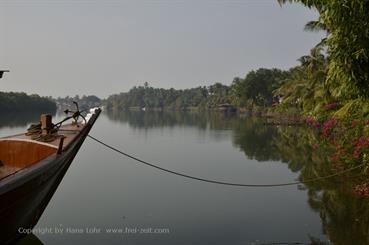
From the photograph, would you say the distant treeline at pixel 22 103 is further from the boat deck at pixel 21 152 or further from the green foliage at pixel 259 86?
the boat deck at pixel 21 152

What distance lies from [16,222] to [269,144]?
2319 cm

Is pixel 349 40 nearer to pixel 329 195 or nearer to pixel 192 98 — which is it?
pixel 329 195

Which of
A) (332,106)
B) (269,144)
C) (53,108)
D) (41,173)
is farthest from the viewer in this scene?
(53,108)

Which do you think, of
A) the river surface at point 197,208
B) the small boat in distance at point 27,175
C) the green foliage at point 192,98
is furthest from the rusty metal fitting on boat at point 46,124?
the green foliage at point 192,98

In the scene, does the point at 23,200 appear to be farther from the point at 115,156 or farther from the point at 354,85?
the point at 115,156

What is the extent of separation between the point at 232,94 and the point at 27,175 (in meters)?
110

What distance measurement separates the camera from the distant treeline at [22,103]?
78438mm

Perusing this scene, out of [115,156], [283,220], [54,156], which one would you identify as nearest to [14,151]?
[54,156]

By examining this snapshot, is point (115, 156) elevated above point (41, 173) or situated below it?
below

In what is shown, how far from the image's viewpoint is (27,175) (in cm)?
593

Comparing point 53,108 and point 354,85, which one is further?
point 53,108

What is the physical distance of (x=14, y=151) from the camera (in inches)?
349

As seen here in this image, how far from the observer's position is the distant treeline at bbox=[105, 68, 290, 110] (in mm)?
86625

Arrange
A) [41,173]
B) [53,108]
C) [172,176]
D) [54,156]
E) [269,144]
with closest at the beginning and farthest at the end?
[41,173], [54,156], [172,176], [269,144], [53,108]
